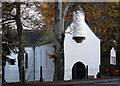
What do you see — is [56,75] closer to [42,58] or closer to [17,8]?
[17,8]

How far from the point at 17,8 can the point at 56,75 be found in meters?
5.72

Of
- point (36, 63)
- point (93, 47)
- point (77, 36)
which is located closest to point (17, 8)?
point (77, 36)

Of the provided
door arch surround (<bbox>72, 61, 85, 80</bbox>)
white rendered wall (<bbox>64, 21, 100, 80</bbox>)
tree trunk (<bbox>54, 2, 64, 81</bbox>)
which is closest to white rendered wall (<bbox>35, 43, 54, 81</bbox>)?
white rendered wall (<bbox>64, 21, 100, 80</bbox>)

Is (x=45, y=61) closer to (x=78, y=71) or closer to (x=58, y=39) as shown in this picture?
(x=78, y=71)

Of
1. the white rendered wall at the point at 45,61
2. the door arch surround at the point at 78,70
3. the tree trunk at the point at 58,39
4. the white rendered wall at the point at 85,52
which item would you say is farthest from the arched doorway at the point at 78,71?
the tree trunk at the point at 58,39

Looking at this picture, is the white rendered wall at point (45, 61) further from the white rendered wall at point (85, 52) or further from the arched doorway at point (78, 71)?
the arched doorway at point (78, 71)

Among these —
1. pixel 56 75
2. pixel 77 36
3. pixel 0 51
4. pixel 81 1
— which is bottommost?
pixel 56 75

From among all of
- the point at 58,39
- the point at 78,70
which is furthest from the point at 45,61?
the point at 58,39

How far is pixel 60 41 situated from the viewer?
60.5ft

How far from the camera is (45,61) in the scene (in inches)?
1289

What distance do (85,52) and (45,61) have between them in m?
6.98

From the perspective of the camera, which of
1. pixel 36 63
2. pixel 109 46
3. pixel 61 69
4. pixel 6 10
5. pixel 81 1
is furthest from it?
pixel 36 63

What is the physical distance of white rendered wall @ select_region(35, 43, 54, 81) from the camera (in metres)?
29.4

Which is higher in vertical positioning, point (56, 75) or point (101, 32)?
point (101, 32)
